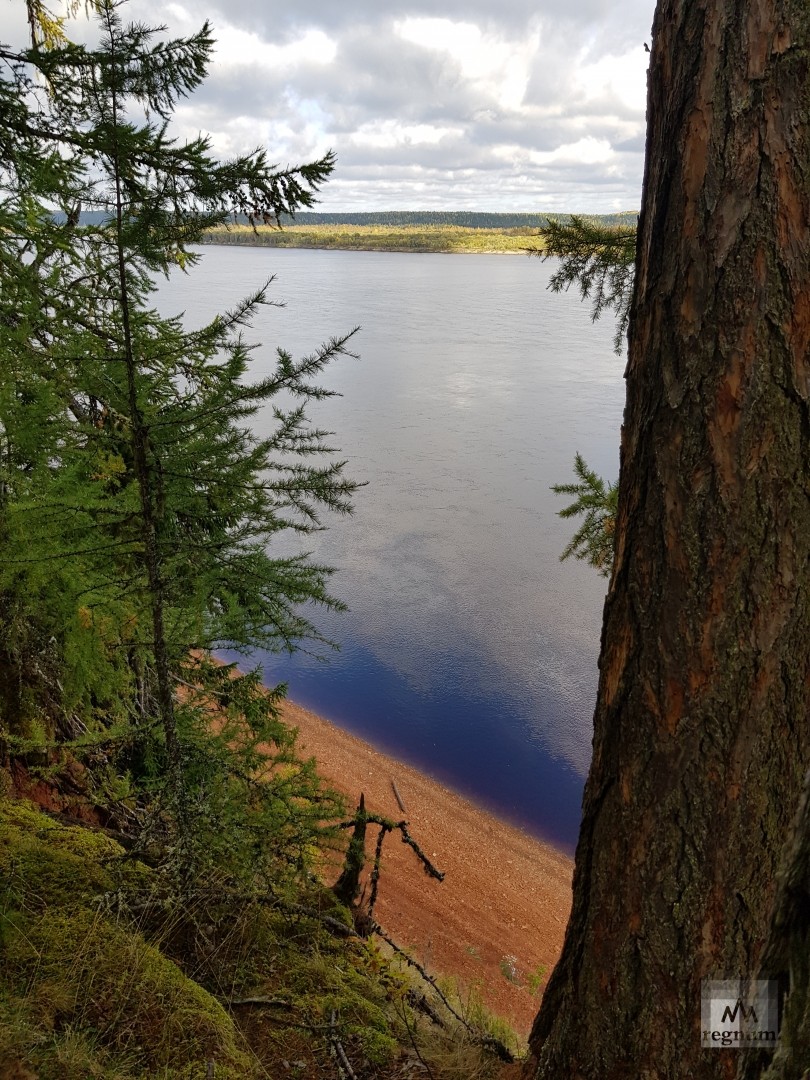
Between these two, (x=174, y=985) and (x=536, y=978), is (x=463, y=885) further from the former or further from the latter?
(x=174, y=985)

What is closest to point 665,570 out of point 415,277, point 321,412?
point 321,412

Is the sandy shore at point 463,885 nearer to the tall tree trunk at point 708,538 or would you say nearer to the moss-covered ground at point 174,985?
the moss-covered ground at point 174,985

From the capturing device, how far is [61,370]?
2709mm

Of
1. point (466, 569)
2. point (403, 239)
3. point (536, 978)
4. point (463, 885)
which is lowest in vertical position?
point (463, 885)

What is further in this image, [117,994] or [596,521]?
[596,521]

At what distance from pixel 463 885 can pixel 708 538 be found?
30.9 ft

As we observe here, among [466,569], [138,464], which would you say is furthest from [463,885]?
[466,569]

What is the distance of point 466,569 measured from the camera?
18766 mm

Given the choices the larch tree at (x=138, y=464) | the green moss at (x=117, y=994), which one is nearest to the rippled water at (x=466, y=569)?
the larch tree at (x=138, y=464)

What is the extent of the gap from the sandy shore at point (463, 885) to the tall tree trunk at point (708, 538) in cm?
487

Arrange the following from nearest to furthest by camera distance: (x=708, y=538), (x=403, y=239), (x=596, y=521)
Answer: (x=708, y=538), (x=596, y=521), (x=403, y=239)

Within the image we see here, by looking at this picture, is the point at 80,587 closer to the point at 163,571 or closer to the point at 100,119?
the point at 163,571

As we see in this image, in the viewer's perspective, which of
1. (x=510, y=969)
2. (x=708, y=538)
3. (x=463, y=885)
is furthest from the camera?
(x=463, y=885)

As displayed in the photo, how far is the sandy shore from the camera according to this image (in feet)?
25.8
